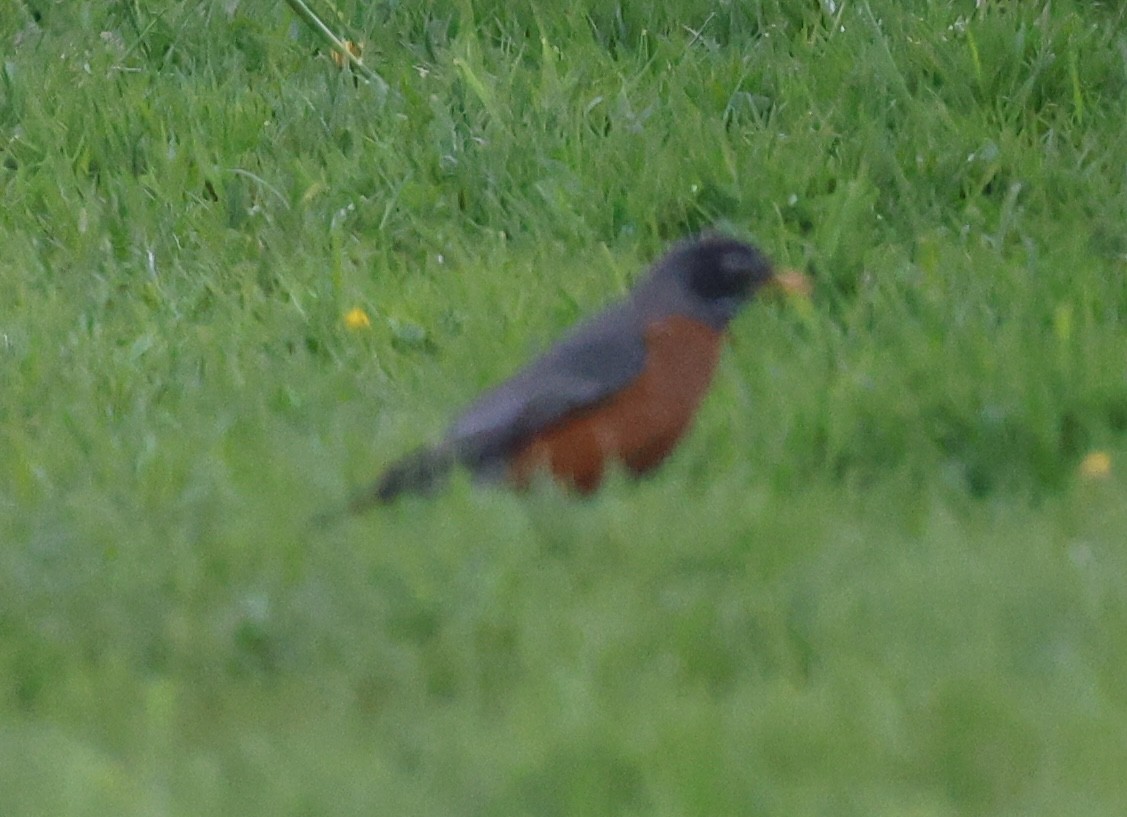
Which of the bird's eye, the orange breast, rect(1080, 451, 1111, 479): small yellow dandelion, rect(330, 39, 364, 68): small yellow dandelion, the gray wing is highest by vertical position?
the gray wing

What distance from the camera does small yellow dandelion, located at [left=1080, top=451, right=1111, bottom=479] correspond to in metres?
4.36

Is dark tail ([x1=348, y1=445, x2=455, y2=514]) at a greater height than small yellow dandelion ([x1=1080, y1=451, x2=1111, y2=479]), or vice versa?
dark tail ([x1=348, y1=445, x2=455, y2=514])

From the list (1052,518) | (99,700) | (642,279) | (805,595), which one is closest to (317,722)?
(99,700)

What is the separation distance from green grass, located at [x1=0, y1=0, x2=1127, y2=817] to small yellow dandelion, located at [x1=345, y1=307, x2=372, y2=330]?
0.05 meters

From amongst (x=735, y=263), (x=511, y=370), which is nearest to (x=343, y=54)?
(x=511, y=370)

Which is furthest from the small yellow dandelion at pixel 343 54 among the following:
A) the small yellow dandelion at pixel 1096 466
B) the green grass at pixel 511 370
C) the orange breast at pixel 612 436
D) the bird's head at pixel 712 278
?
the small yellow dandelion at pixel 1096 466

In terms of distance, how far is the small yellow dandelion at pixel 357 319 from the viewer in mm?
6066

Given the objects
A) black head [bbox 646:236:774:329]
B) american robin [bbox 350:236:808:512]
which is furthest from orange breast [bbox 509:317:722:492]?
black head [bbox 646:236:774:329]

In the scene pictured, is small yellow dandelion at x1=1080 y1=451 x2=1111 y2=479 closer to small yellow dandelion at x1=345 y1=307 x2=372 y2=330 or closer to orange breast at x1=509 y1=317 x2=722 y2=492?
orange breast at x1=509 y1=317 x2=722 y2=492

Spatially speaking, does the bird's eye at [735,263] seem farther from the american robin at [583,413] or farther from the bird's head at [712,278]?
the american robin at [583,413]

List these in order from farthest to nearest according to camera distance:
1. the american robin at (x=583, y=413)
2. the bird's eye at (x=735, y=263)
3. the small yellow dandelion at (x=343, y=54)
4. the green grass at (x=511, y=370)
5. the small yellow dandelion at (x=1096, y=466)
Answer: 1. the small yellow dandelion at (x=343, y=54)
2. the bird's eye at (x=735, y=263)
3. the american robin at (x=583, y=413)
4. the small yellow dandelion at (x=1096, y=466)
5. the green grass at (x=511, y=370)

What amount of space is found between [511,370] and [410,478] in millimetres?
1105

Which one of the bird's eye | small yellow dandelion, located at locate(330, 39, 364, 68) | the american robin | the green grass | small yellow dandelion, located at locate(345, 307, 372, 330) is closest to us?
the green grass

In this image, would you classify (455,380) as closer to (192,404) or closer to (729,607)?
(192,404)
